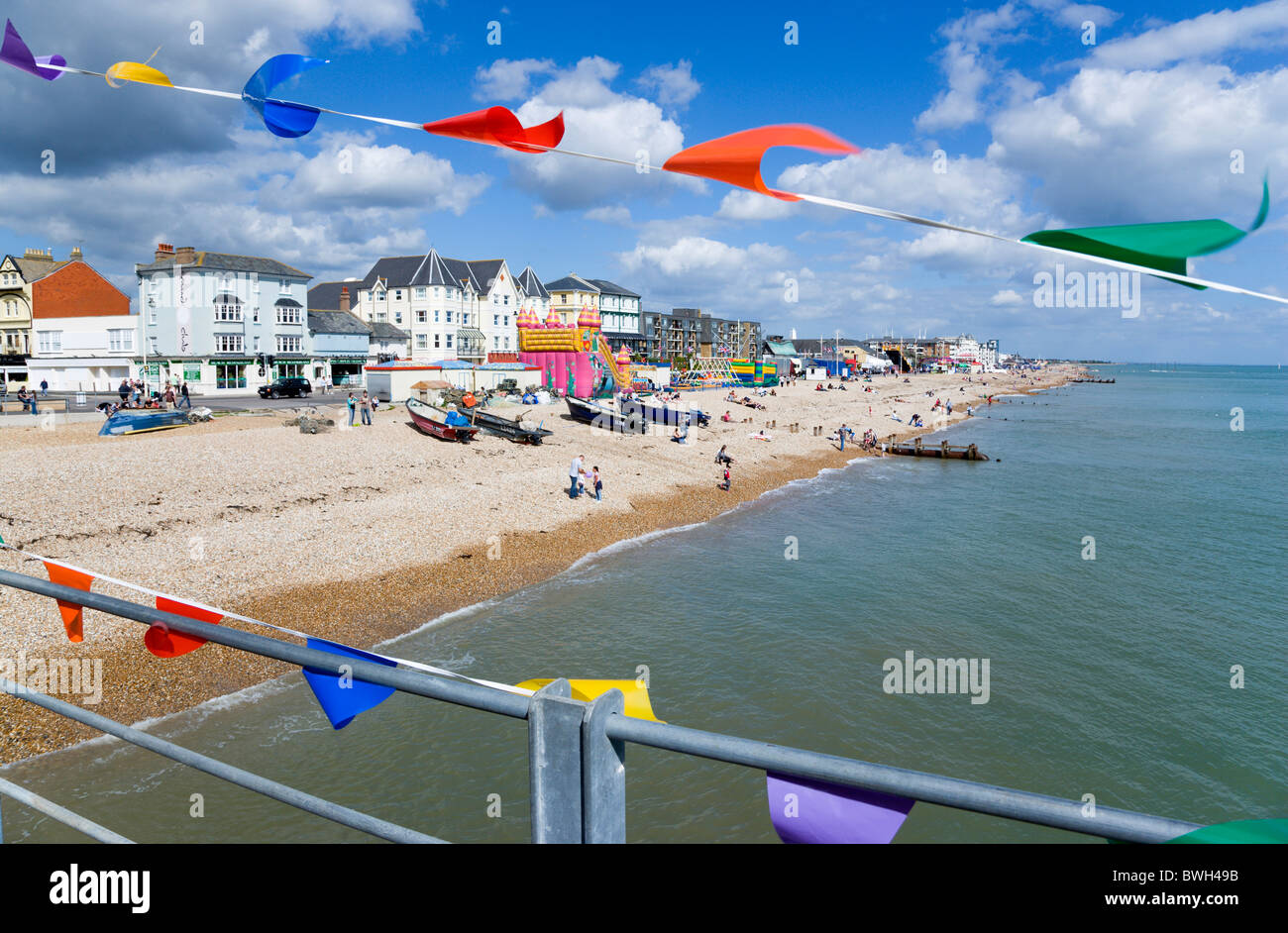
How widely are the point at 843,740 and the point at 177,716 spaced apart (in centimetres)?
1098

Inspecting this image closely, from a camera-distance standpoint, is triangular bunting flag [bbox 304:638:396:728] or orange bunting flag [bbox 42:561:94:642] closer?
triangular bunting flag [bbox 304:638:396:728]

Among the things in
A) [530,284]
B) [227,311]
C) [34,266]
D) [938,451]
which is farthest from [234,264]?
[938,451]

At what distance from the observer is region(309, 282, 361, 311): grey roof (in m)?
80.2

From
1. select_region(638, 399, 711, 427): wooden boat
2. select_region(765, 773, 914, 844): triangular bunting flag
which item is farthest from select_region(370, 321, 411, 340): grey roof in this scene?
select_region(765, 773, 914, 844): triangular bunting flag

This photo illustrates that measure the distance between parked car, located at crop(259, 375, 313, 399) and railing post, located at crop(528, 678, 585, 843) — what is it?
53.7m

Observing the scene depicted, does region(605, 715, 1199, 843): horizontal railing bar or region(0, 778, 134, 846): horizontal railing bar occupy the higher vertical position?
region(605, 715, 1199, 843): horizontal railing bar

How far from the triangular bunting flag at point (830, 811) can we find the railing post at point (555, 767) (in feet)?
1.46

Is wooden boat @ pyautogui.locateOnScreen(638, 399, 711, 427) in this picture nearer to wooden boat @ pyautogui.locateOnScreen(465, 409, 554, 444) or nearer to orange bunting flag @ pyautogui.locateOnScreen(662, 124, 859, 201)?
wooden boat @ pyautogui.locateOnScreen(465, 409, 554, 444)

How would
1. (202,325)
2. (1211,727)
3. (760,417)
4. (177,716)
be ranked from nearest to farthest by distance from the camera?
(177,716) → (1211,727) → (202,325) → (760,417)

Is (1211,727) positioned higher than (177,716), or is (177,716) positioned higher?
(177,716)

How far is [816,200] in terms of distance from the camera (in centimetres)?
280

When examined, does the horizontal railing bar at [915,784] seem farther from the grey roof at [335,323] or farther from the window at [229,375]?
the grey roof at [335,323]

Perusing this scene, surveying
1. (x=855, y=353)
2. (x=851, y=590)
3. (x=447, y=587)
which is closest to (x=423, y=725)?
(x=447, y=587)
